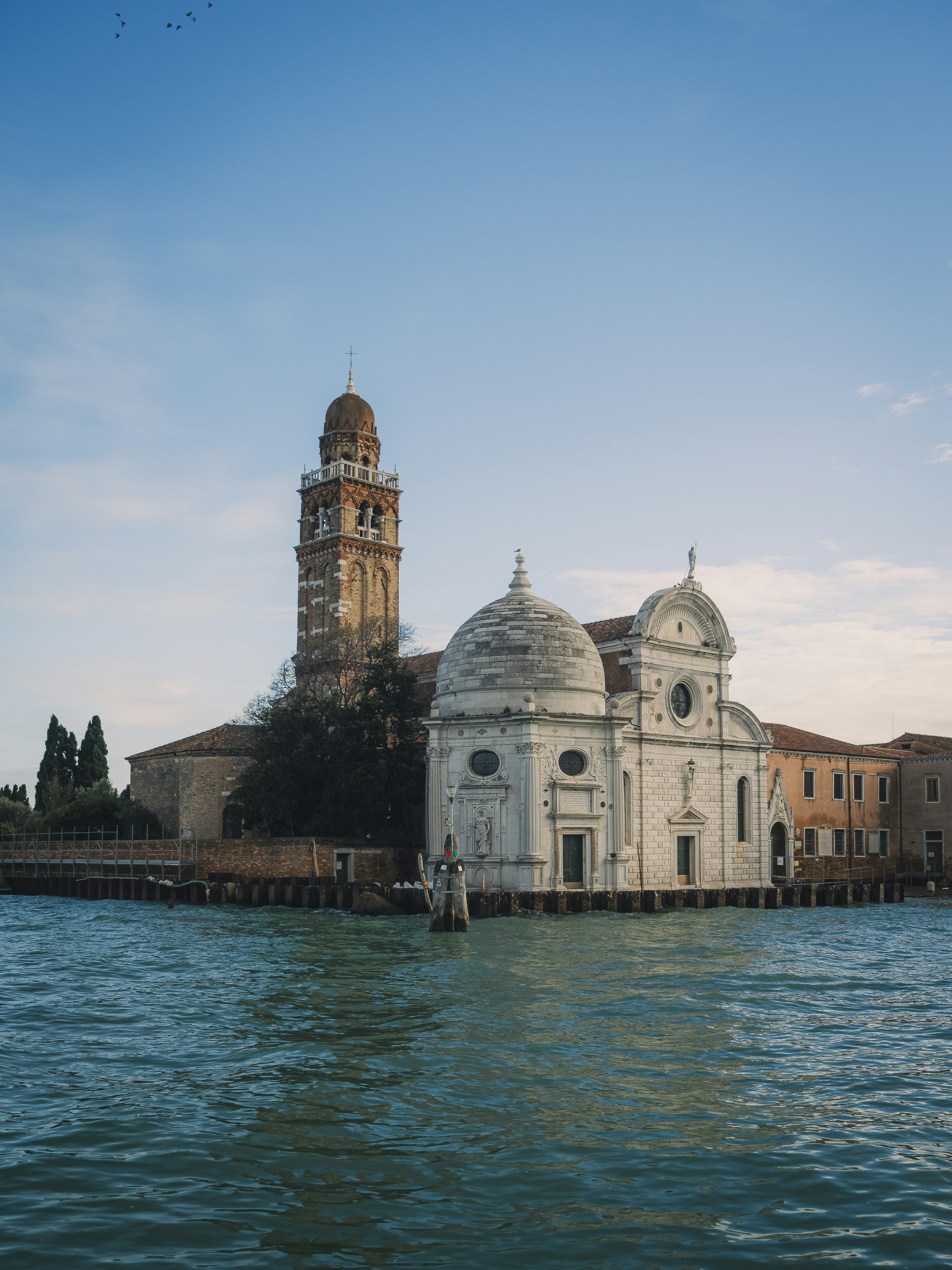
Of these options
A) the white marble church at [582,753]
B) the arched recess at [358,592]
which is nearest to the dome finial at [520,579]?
the white marble church at [582,753]

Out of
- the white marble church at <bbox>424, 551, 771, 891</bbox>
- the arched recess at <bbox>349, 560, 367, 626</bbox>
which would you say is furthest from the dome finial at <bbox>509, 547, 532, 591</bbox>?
the arched recess at <bbox>349, 560, 367, 626</bbox>

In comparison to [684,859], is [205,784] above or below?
above

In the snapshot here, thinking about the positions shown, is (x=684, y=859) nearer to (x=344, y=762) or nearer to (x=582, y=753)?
(x=582, y=753)

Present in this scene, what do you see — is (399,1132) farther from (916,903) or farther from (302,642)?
(302,642)

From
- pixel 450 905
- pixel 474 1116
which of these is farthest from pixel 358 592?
pixel 474 1116

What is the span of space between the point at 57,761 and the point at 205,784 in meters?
19.3

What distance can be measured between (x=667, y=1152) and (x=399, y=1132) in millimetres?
2079

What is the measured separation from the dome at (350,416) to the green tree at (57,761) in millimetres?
21232

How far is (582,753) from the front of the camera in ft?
112

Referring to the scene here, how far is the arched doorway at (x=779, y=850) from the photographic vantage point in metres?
41.6

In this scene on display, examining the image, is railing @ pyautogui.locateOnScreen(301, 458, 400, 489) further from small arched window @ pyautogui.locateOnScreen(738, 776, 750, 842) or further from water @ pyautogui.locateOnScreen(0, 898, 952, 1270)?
water @ pyautogui.locateOnScreen(0, 898, 952, 1270)

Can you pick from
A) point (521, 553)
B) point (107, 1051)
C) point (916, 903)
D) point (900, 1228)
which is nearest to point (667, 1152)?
point (900, 1228)

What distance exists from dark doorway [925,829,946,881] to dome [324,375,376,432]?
104 ft

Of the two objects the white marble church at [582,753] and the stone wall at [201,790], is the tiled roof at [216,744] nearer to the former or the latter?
the stone wall at [201,790]
